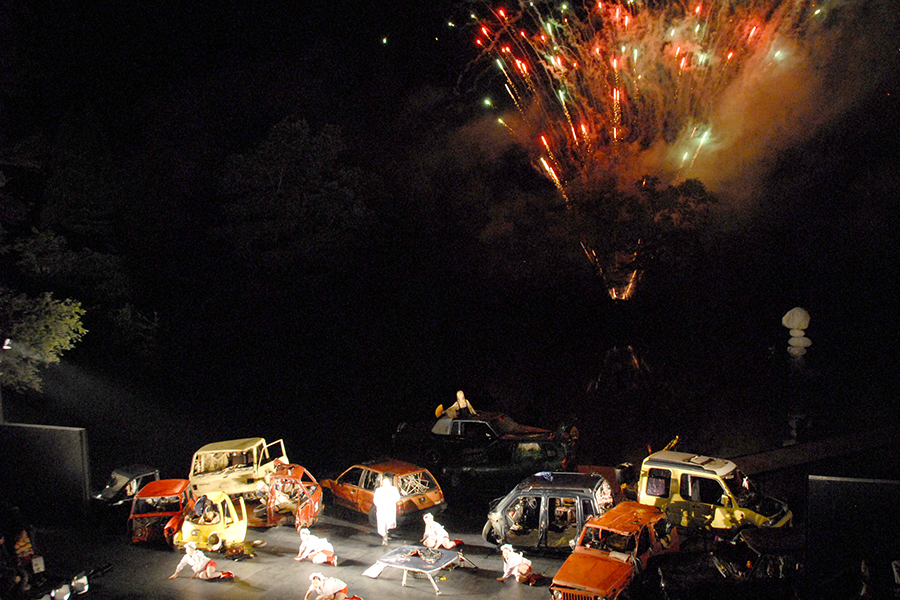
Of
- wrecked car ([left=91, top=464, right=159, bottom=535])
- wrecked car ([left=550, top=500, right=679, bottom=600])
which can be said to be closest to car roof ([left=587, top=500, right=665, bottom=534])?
wrecked car ([left=550, top=500, right=679, bottom=600])

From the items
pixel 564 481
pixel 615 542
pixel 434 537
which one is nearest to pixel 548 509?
pixel 564 481

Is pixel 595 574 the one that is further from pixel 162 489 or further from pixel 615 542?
pixel 162 489

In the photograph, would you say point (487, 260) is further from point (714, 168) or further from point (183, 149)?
point (183, 149)

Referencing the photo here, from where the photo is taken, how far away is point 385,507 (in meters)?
11.6

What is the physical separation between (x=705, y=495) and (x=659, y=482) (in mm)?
739

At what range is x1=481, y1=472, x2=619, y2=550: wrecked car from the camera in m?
10.2

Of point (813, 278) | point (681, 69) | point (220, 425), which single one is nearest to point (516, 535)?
point (220, 425)

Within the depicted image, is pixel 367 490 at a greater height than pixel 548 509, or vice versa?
pixel 548 509

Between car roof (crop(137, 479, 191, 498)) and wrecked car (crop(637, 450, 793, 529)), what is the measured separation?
864cm

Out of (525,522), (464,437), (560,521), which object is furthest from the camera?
(464,437)

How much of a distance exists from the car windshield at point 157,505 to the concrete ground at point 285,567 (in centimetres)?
68

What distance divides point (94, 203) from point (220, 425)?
29.4 ft

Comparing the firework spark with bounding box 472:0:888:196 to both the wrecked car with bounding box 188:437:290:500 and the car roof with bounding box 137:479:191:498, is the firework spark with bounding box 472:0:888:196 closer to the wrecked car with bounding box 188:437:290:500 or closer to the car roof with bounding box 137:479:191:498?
the wrecked car with bounding box 188:437:290:500

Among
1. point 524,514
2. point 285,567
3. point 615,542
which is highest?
point 615,542
